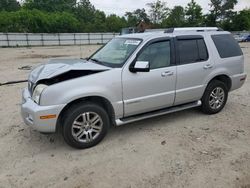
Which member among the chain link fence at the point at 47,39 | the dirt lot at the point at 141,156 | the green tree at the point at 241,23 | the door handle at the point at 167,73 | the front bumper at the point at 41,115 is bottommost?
the dirt lot at the point at 141,156

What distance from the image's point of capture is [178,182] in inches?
117

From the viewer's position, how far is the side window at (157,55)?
13.6 feet

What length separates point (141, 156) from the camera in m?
3.55

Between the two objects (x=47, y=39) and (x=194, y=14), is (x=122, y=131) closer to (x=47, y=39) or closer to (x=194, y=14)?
(x=47, y=39)

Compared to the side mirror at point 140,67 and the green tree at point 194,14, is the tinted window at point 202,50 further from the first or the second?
the green tree at point 194,14

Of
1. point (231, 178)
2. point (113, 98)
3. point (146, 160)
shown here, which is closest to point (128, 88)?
point (113, 98)

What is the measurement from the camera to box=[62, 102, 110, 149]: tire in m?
3.57

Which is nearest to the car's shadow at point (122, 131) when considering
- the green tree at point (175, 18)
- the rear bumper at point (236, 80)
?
the rear bumper at point (236, 80)

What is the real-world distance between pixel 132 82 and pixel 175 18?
60.4m

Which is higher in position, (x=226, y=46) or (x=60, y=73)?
(x=226, y=46)

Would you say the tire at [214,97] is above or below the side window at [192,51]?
below

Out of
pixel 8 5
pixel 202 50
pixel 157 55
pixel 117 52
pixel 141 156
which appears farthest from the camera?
pixel 8 5

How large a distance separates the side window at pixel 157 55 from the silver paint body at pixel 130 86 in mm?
101

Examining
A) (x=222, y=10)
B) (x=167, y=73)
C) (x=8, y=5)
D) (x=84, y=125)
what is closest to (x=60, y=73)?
(x=84, y=125)
